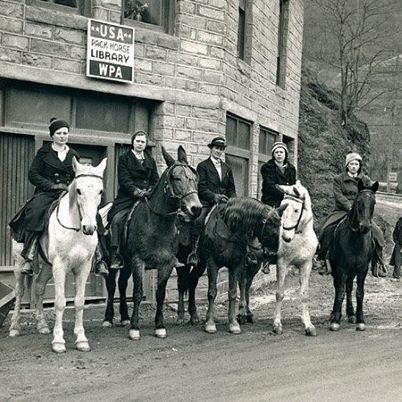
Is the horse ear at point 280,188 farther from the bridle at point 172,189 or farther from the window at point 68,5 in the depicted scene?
the window at point 68,5

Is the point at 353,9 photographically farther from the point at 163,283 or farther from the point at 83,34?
the point at 163,283

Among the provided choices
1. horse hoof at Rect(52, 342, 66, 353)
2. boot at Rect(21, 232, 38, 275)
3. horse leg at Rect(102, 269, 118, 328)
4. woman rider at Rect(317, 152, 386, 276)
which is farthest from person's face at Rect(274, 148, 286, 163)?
horse hoof at Rect(52, 342, 66, 353)

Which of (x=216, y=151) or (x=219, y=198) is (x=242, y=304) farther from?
(x=216, y=151)

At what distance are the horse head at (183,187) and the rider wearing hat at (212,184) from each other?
114cm

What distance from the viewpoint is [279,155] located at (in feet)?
35.2

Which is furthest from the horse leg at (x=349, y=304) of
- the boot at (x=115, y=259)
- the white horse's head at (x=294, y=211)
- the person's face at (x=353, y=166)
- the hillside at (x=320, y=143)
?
the hillside at (x=320, y=143)

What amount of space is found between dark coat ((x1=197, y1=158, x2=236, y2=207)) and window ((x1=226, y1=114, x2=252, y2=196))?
3148 millimetres

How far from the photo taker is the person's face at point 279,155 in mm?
10703

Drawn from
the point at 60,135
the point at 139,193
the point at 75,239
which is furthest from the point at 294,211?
the point at 60,135

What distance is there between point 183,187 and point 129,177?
1.29m

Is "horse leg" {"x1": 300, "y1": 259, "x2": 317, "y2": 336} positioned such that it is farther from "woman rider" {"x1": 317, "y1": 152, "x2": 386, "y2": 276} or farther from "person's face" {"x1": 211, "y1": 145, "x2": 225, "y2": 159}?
"person's face" {"x1": 211, "y1": 145, "x2": 225, "y2": 159}

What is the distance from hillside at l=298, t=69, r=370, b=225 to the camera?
21.0 metres

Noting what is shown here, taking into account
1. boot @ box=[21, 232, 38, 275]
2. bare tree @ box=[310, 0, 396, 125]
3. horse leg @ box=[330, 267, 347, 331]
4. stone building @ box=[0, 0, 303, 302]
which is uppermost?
bare tree @ box=[310, 0, 396, 125]

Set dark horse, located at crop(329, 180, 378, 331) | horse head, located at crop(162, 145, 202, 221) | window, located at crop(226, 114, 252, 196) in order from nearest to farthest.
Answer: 1. horse head, located at crop(162, 145, 202, 221)
2. dark horse, located at crop(329, 180, 378, 331)
3. window, located at crop(226, 114, 252, 196)
